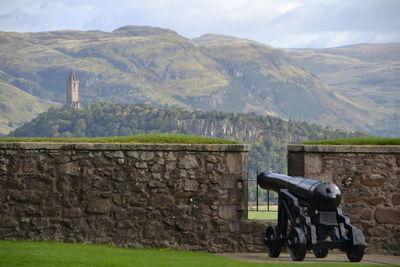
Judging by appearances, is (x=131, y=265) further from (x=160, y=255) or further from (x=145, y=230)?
(x=145, y=230)

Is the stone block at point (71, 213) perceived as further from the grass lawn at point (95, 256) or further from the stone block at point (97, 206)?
the grass lawn at point (95, 256)

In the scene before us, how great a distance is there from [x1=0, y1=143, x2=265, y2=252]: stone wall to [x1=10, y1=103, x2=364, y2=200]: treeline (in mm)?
115798

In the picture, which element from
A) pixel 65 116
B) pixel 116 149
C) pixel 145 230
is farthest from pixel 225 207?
pixel 65 116

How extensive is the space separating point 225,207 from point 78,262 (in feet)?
10.6

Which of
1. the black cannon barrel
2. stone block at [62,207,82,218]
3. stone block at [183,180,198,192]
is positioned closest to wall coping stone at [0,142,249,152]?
stone block at [183,180,198,192]

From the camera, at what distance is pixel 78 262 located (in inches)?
292

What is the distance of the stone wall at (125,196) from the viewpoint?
32.9 ft

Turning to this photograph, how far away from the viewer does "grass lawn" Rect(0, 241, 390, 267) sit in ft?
24.4

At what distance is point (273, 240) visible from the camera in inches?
350

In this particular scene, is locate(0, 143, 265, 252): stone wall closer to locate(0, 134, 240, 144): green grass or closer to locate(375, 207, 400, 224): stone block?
locate(0, 134, 240, 144): green grass

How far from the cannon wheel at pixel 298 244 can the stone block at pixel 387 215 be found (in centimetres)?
283

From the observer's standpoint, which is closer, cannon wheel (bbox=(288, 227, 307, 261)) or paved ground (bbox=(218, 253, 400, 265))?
cannon wheel (bbox=(288, 227, 307, 261))

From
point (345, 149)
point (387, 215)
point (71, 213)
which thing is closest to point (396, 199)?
point (387, 215)

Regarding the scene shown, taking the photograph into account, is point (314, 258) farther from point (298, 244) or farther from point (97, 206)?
point (97, 206)
